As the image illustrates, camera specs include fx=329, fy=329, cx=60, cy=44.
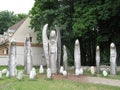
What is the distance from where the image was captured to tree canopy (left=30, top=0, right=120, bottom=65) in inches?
1189

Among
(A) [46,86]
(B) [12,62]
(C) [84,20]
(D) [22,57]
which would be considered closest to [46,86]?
(A) [46,86]

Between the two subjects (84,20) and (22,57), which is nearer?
(84,20)

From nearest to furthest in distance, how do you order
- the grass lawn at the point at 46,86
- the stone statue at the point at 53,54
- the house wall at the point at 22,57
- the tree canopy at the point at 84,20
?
the grass lawn at the point at 46,86, the stone statue at the point at 53,54, the tree canopy at the point at 84,20, the house wall at the point at 22,57

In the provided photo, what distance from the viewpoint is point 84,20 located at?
30609 mm

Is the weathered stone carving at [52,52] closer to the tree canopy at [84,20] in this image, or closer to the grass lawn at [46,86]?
the grass lawn at [46,86]

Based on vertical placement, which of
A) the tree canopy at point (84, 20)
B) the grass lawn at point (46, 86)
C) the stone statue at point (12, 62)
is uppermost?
the tree canopy at point (84, 20)

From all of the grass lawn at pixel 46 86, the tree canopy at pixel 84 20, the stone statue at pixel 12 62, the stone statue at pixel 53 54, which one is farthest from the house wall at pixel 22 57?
the grass lawn at pixel 46 86

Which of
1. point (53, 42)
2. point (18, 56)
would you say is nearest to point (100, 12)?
point (53, 42)

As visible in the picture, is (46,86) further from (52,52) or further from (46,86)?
(52,52)

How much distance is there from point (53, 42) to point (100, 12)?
27.4 ft

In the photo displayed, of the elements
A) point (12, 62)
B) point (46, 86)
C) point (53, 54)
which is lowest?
point (46, 86)

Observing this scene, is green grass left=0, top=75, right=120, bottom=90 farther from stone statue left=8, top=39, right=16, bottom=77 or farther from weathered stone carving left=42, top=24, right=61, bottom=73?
weathered stone carving left=42, top=24, right=61, bottom=73

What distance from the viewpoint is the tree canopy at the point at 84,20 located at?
99.1 ft

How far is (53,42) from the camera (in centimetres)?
2320
